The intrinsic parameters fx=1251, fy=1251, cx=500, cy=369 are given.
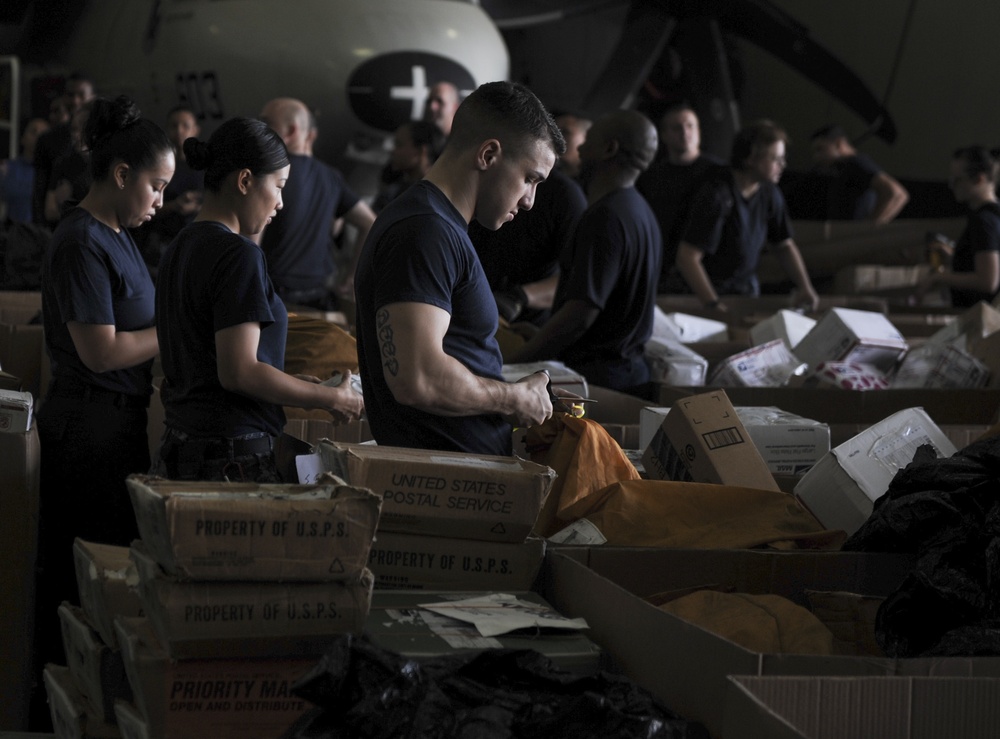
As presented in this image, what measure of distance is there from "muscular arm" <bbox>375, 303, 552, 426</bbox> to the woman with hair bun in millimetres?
359

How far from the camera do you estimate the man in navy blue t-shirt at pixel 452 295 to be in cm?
214

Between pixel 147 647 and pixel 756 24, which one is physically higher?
pixel 756 24

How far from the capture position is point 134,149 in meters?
2.82

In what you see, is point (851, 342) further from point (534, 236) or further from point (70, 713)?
point (70, 713)

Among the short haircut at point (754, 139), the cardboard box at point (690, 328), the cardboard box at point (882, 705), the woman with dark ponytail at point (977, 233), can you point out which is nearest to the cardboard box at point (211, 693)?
the cardboard box at point (882, 705)

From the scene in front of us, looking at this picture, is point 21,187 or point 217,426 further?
point 21,187

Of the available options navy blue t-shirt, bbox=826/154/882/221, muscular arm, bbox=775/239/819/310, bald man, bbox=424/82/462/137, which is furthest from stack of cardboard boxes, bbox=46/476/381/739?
navy blue t-shirt, bbox=826/154/882/221

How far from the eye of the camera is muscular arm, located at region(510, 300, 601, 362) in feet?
11.7

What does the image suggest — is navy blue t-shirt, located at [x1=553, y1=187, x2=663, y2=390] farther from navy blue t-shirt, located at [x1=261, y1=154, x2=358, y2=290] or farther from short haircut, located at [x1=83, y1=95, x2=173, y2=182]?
navy blue t-shirt, located at [x1=261, y1=154, x2=358, y2=290]

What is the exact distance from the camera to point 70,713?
192 cm

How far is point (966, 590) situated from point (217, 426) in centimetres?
145

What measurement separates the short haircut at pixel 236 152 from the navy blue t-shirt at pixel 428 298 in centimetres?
39

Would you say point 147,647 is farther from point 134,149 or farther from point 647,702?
point 134,149

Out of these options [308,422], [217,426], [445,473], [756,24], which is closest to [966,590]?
[445,473]
